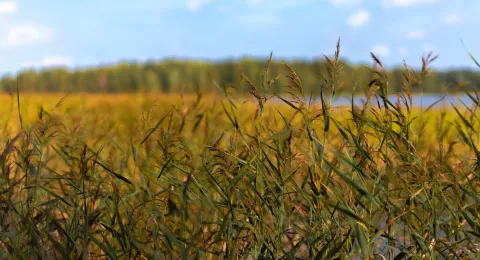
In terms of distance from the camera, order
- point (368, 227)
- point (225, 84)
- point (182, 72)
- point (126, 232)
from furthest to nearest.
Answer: point (182, 72), point (225, 84), point (126, 232), point (368, 227)

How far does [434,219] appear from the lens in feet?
7.82

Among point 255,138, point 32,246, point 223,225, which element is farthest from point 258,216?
point 32,246

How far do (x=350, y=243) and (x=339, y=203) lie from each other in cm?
24

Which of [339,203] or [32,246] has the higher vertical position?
[339,203]

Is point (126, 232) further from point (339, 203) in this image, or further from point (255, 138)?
point (339, 203)

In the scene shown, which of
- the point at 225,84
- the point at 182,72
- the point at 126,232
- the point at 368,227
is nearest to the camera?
the point at 368,227

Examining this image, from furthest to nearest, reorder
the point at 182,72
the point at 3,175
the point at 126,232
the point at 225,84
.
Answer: the point at 182,72 → the point at 225,84 → the point at 3,175 → the point at 126,232

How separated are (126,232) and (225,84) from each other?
993 mm

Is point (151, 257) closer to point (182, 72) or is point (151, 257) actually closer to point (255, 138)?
point (255, 138)

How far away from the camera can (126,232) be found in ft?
7.73

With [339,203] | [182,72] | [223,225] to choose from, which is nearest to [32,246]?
[223,225]

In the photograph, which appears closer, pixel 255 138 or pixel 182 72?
pixel 255 138

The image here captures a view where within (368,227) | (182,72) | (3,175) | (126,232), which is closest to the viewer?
(368,227)

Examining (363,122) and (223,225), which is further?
(363,122)
